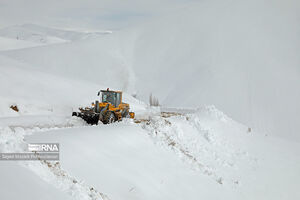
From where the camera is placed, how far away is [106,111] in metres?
14.1

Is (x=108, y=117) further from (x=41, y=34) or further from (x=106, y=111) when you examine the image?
(x=41, y=34)

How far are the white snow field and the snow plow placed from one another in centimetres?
93

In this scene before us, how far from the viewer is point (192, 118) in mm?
17078

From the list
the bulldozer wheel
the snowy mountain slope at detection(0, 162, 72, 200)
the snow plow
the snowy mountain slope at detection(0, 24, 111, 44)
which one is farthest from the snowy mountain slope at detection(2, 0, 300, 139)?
the snowy mountain slope at detection(0, 24, 111, 44)

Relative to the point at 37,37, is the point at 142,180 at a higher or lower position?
lower

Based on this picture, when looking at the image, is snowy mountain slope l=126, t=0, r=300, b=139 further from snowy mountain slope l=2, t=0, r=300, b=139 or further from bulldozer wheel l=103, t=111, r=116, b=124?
bulldozer wheel l=103, t=111, r=116, b=124

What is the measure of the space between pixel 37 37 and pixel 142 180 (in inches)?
6157

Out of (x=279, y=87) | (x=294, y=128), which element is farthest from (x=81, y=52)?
(x=294, y=128)

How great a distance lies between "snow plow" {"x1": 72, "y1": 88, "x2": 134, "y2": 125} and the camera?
13752 mm

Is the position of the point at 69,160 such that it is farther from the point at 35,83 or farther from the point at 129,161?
the point at 35,83

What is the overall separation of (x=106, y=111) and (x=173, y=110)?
14.5 metres

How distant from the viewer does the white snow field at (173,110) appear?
7.21m

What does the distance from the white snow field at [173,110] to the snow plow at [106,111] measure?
929 mm

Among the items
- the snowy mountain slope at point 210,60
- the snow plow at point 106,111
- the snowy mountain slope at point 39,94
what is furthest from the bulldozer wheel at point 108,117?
the snowy mountain slope at point 210,60
